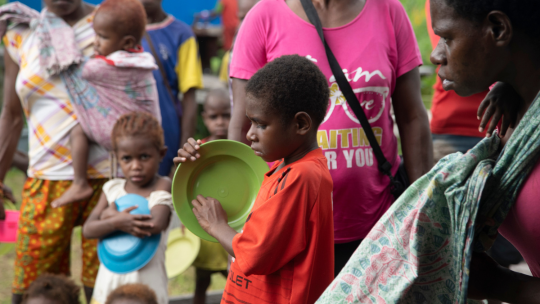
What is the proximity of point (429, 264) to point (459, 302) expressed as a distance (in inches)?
4.7

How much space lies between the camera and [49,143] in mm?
3336

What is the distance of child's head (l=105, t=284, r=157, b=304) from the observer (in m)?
2.75

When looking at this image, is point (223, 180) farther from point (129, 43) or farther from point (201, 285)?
point (201, 285)

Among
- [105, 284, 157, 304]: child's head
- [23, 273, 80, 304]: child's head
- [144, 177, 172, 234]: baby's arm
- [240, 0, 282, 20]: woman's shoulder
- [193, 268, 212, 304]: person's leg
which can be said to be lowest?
[193, 268, 212, 304]: person's leg

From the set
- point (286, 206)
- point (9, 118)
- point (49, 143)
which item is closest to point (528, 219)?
point (286, 206)

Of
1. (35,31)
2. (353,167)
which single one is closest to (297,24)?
(353,167)

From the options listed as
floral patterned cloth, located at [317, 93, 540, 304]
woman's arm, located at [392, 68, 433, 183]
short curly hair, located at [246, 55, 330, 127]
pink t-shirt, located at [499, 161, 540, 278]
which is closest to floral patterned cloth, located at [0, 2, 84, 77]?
short curly hair, located at [246, 55, 330, 127]

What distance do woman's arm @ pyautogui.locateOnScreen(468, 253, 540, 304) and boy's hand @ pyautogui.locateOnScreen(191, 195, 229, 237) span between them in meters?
0.95

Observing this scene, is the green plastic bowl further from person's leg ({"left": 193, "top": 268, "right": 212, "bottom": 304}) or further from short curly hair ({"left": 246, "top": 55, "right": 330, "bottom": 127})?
person's leg ({"left": 193, "top": 268, "right": 212, "bottom": 304})

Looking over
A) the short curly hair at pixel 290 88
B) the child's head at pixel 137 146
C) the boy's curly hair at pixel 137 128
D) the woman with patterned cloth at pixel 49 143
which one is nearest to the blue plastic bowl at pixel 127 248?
the child's head at pixel 137 146

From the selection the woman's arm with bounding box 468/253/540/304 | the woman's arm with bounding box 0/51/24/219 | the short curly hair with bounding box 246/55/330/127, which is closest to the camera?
the woman's arm with bounding box 468/253/540/304

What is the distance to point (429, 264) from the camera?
1337 millimetres

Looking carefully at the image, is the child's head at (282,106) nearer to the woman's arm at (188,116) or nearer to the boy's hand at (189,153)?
the boy's hand at (189,153)

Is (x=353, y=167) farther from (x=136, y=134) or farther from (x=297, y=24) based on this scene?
(x=136, y=134)
